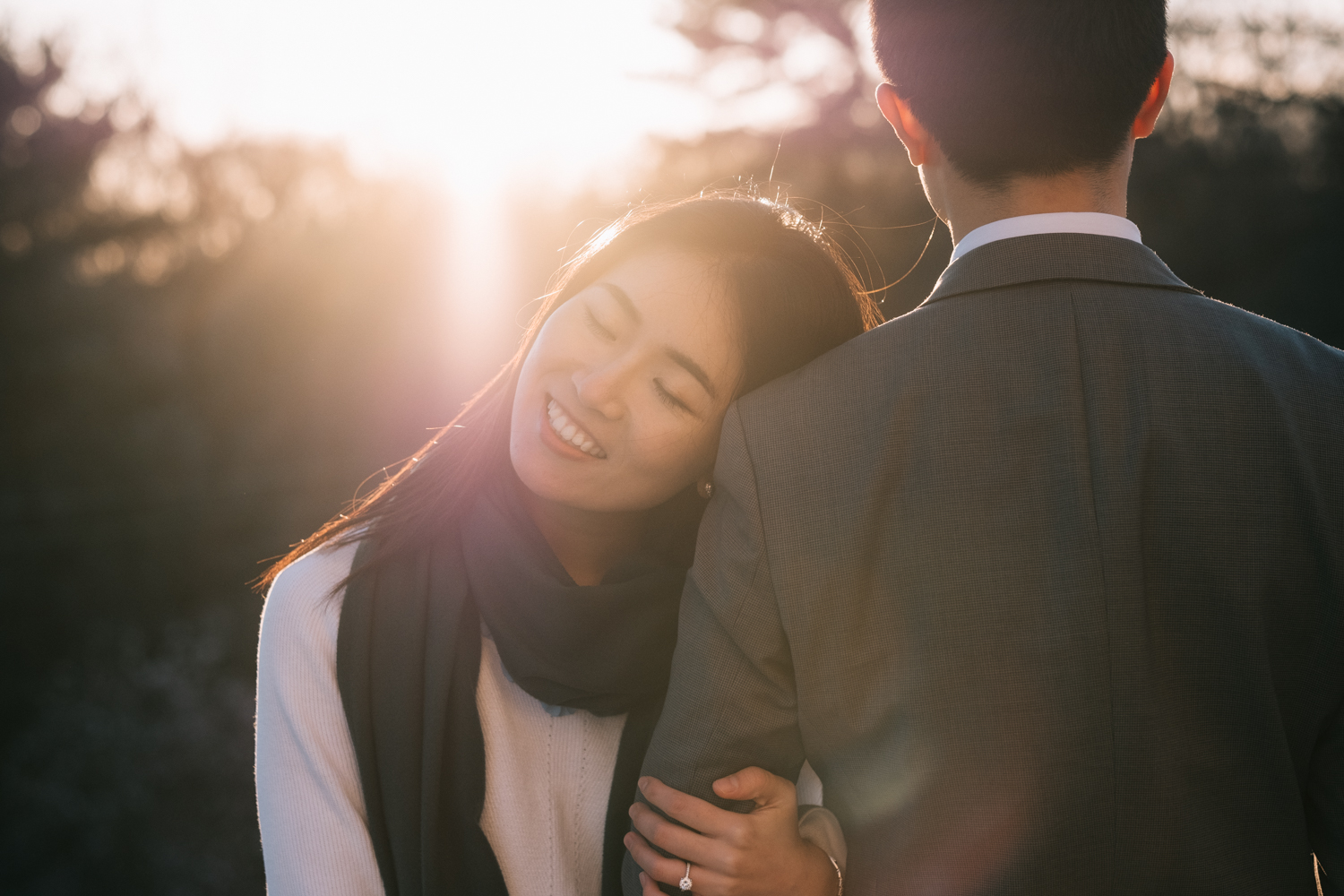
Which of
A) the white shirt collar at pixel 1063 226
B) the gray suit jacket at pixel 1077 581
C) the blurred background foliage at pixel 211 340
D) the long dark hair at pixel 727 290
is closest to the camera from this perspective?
the gray suit jacket at pixel 1077 581

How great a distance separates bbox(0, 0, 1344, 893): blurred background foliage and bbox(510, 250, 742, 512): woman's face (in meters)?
4.07

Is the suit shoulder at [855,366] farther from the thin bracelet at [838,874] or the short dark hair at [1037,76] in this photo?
→ the thin bracelet at [838,874]

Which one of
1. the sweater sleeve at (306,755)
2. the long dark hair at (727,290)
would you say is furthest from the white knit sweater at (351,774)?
the long dark hair at (727,290)

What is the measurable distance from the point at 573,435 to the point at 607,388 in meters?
0.12

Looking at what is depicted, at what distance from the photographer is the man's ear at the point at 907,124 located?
4.34 feet

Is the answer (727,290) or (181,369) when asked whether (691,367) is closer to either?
(727,290)

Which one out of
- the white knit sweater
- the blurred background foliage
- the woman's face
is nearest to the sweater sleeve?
the white knit sweater

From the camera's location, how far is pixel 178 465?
20.3 ft

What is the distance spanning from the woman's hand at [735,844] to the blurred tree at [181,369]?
4950 millimetres

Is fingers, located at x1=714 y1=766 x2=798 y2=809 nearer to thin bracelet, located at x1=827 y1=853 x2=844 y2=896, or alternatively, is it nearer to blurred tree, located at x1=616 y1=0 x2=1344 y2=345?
thin bracelet, located at x1=827 y1=853 x2=844 y2=896

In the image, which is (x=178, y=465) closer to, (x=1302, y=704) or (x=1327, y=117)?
(x=1302, y=704)

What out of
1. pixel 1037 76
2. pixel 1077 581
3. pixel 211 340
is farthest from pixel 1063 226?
pixel 211 340

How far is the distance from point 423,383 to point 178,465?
1.71 metres

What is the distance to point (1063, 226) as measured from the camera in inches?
48.1
